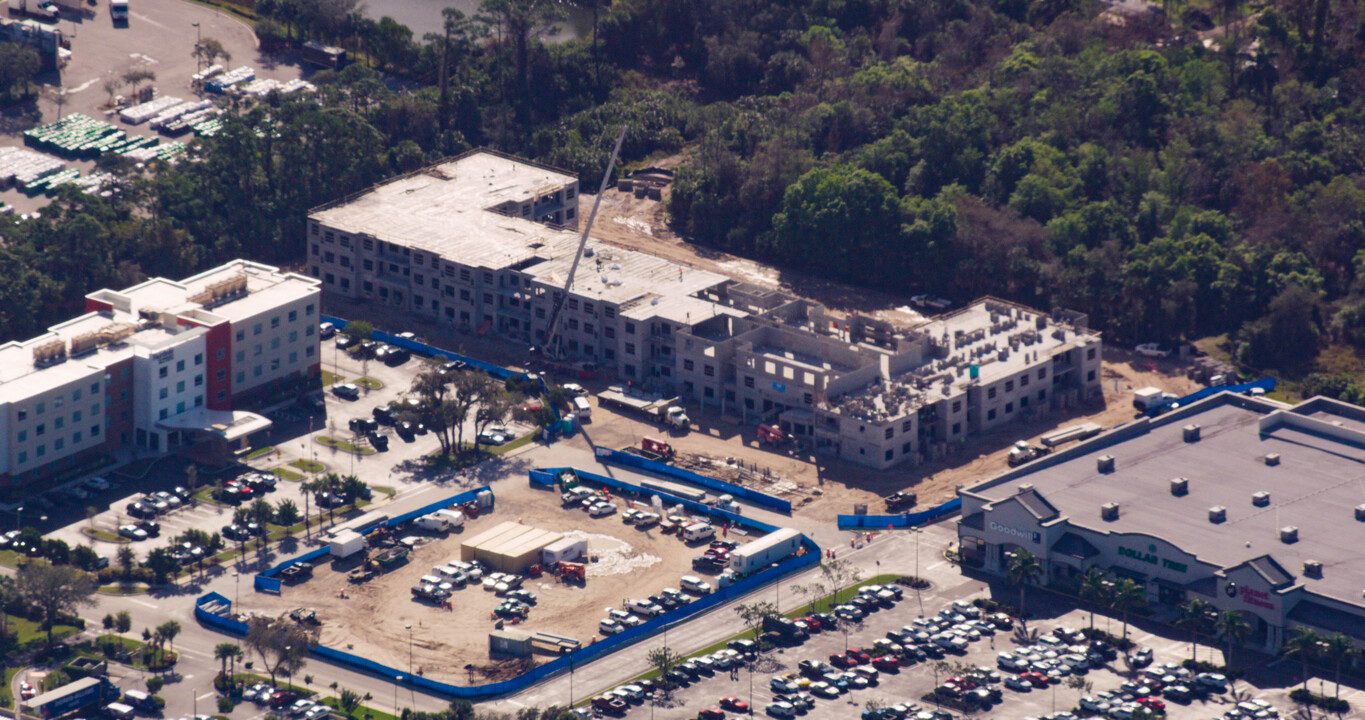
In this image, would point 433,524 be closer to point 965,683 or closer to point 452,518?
point 452,518

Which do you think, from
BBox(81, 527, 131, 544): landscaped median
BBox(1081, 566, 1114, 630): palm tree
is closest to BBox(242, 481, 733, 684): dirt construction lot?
BBox(81, 527, 131, 544): landscaped median

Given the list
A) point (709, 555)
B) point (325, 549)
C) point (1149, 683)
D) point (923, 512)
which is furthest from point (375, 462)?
point (1149, 683)

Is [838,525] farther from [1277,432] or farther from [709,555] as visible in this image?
[1277,432]

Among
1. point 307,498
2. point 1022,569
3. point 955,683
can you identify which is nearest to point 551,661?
point 955,683

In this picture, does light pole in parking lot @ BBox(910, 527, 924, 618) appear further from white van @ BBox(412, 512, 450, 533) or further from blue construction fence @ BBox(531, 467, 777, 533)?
white van @ BBox(412, 512, 450, 533)

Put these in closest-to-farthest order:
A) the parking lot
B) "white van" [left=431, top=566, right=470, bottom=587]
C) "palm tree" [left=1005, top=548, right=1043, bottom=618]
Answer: the parking lot
"palm tree" [left=1005, top=548, right=1043, bottom=618]
"white van" [left=431, top=566, right=470, bottom=587]

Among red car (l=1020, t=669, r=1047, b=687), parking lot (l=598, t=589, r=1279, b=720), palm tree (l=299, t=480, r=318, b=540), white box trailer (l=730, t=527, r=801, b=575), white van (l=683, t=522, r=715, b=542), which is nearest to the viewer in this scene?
parking lot (l=598, t=589, r=1279, b=720)
